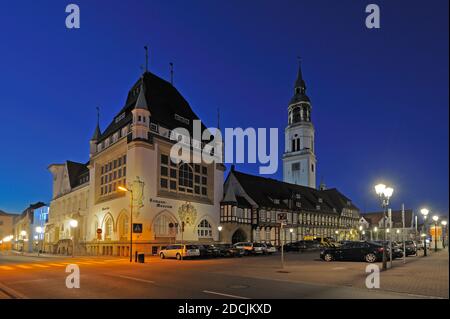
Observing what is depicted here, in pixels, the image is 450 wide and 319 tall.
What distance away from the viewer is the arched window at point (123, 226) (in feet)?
154

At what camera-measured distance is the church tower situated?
9688 cm

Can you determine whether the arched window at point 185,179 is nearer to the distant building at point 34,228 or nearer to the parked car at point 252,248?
the parked car at point 252,248

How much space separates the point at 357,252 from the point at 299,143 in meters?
71.9

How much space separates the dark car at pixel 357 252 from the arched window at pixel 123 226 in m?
25.3

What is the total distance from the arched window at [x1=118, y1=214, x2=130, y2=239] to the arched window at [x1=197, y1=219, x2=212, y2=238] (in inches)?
398

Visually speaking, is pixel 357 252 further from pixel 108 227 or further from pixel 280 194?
pixel 280 194

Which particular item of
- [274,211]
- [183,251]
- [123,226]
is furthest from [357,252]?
[274,211]

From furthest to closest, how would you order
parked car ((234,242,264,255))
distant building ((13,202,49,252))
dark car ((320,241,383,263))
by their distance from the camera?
distant building ((13,202,49,252)) → parked car ((234,242,264,255)) → dark car ((320,241,383,263))

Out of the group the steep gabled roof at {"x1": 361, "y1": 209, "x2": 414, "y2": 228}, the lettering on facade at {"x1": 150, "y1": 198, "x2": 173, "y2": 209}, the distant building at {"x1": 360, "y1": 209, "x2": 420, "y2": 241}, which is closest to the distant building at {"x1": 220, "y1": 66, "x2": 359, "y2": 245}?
the lettering on facade at {"x1": 150, "y1": 198, "x2": 173, "y2": 209}

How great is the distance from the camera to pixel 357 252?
28469 mm

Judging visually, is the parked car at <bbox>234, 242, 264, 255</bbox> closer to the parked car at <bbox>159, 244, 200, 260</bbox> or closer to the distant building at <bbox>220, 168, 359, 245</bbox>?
the distant building at <bbox>220, 168, 359, 245</bbox>

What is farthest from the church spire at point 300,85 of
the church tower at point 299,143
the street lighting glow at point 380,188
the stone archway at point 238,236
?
the street lighting glow at point 380,188

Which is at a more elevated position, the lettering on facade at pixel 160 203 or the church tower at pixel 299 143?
the church tower at pixel 299 143
